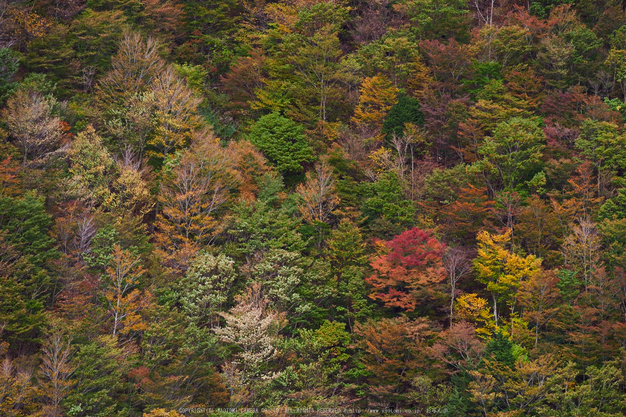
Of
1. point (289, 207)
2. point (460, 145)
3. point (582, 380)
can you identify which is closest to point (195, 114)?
point (289, 207)

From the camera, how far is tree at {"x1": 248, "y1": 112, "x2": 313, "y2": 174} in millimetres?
45875

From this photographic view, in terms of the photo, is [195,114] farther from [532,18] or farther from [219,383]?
[532,18]

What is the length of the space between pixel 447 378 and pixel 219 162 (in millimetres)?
17276

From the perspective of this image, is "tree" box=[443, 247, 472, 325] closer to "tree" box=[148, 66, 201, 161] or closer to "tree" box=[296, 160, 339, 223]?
"tree" box=[296, 160, 339, 223]

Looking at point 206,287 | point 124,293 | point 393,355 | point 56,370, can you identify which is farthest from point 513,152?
point 56,370

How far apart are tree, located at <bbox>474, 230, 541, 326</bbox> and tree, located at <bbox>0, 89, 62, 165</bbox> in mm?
23698

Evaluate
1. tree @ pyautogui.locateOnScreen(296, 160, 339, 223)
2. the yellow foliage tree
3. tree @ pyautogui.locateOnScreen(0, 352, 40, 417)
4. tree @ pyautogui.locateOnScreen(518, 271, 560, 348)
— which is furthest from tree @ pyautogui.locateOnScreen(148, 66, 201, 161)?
tree @ pyautogui.locateOnScreen(518, 271, 560, 348)

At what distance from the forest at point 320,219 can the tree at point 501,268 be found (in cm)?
14

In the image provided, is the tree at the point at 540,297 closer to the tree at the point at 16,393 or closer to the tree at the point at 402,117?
the tree at the point at 402,117

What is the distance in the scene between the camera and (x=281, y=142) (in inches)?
1817

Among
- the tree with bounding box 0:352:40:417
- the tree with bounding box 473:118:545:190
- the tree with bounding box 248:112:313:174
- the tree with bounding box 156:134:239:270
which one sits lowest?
the tree with bounding box 0:352:40:417

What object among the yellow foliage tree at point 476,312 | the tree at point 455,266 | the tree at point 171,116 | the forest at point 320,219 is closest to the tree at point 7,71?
the forest at point 320,219

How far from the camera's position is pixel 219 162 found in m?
40.3

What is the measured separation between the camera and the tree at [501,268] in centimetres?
3544
